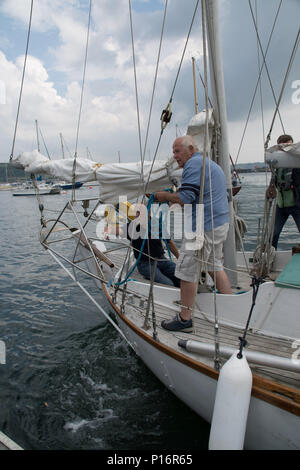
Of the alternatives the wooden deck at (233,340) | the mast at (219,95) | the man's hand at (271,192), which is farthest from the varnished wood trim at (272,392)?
the man's hand at (271,192)

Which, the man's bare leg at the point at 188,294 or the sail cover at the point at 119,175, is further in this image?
the sail cover at the point at 119,175

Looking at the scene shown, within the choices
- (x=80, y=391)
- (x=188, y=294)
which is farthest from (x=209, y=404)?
(x=80, y=391)

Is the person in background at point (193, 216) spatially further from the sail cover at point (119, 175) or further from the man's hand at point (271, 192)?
the sail cover at point (119, 175)

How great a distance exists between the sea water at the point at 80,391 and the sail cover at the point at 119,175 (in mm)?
2334

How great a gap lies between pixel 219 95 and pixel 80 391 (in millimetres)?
3864

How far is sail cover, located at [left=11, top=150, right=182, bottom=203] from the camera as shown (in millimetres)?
4051

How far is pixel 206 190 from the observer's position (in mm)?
2783

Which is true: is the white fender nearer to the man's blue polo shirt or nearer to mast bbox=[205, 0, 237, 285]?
the man's blue polo shirt

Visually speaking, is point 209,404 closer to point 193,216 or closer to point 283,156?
point 193,216

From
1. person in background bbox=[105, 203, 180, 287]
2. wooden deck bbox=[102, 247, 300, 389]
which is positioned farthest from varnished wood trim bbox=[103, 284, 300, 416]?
person in background bbox=[105, 203, 180, 287]

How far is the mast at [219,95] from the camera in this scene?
3.30m

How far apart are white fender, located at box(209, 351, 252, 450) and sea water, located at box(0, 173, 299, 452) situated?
1050 mm
